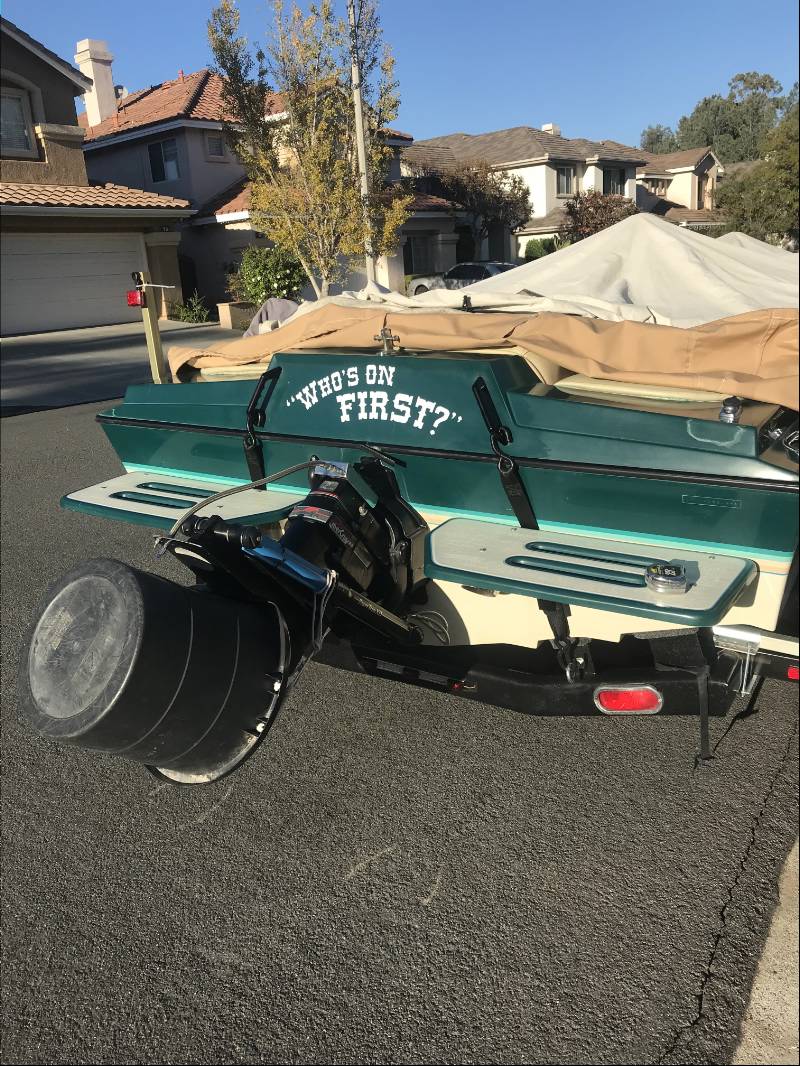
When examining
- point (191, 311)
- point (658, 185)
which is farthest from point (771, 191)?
point (191, 311)

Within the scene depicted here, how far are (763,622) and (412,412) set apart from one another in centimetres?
137

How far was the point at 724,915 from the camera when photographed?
2389 millimetres

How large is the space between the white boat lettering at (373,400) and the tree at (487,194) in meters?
0.64

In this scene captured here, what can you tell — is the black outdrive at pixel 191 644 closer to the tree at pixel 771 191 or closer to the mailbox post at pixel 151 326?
the tree at pixel 771 191

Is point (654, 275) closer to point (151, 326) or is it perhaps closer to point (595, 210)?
point (595, 210)

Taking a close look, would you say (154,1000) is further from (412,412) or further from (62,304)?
(62,304)

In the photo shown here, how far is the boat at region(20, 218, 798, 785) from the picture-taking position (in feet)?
6.52

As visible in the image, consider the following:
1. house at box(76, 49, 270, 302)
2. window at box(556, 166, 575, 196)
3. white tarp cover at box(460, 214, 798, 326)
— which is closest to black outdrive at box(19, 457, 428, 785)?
window at box(556, 166, 575, 196)

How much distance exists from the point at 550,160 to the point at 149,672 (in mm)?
1824

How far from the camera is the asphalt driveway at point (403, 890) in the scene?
212 cm

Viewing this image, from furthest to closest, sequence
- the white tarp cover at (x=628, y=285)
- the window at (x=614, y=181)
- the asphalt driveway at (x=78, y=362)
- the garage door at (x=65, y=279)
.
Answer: the garage door at (x=65, y=279), the asphalt driveway at (x=78, y=362), the white tarp cover at (x=628, y=285), the window at (x=614, y=181)

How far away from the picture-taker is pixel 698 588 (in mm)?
A: 2279

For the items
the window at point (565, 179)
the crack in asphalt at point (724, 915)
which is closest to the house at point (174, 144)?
the window at point (565, 179)

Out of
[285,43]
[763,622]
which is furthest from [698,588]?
[285,43]
